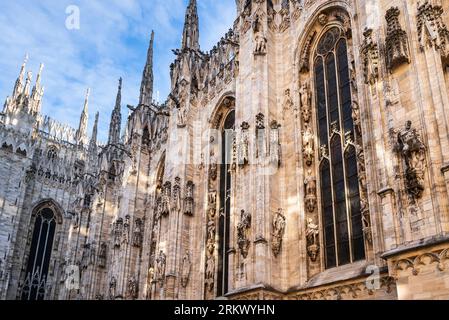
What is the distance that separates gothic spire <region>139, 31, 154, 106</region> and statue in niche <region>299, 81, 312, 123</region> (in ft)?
50.8

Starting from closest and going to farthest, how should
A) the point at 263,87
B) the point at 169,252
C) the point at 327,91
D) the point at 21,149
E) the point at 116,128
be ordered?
the point at 327,91
the point at 263,87
the point at 169,252
the point at 116,128
the point at 21,149

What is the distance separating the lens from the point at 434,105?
36.6 ft

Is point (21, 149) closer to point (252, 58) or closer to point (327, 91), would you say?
point (252, 58)

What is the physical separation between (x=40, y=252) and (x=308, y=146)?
109 ft

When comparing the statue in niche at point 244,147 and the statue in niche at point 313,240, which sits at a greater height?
the statue in niche at point 244,147

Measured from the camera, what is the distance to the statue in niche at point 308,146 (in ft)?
53.9

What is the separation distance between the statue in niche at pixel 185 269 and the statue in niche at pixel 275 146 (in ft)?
22.3

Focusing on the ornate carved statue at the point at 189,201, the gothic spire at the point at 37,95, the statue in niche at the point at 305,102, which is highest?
the gothic spire at the point at 37,95

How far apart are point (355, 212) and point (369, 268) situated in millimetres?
2215

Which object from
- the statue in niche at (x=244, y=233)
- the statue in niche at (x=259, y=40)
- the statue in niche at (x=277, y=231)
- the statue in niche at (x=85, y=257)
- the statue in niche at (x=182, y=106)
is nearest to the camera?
the statue in niche at (x=277, y=231)

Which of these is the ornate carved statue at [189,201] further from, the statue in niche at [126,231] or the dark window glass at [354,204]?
the dark window glass at [354,204]

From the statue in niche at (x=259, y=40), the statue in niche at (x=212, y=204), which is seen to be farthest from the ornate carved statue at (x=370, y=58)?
the statue in niche at (x=212, y=204)

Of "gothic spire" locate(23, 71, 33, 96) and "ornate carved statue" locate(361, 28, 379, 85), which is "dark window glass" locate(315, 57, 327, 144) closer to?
"ornate carved statue" locate(361, 28, 379, 85)

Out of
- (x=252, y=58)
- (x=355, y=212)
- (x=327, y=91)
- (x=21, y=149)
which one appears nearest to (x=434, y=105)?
(x=355, y=212)
